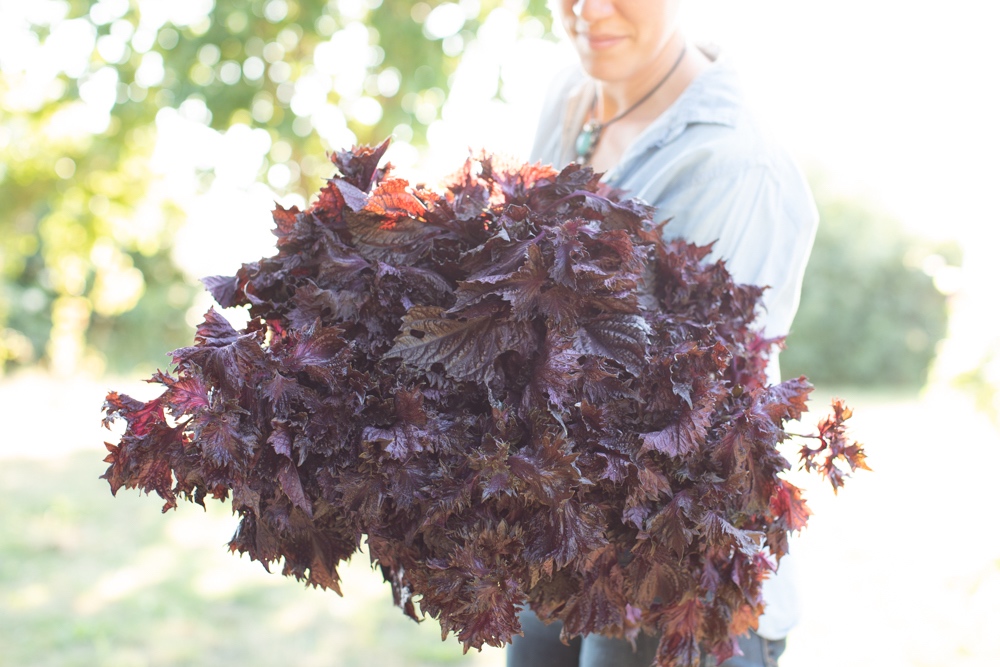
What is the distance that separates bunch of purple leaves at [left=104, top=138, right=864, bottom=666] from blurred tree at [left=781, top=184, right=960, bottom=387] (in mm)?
9689

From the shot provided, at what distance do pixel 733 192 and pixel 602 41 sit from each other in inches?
15.2

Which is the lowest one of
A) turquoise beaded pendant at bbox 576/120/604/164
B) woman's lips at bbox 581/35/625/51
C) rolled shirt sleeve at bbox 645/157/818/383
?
rolled shirt sleeve at bbox 645/157/818/383

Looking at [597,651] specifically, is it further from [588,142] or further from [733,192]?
[588,142]

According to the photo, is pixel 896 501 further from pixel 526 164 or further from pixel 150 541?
pixel 526 164

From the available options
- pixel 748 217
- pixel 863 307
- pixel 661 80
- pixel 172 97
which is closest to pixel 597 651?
pixel 748 217

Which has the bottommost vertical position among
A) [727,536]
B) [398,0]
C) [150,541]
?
[727,536]

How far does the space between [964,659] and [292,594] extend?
3.01 meters

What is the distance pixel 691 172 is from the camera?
1438mm

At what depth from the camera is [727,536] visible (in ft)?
3.58

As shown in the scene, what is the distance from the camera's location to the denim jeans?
58.8 inches

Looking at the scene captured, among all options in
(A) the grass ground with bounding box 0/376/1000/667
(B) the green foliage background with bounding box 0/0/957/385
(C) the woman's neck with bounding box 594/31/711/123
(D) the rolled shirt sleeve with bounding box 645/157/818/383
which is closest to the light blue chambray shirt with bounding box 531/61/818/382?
(D) the rolled shirt sleeve with bounding box 645/157/818/383

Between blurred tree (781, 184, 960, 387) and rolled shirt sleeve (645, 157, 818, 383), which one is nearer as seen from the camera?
rolled shirt sleeve (645, 157, 818, 383)

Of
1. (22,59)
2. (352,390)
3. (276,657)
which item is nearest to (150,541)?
(276,657)

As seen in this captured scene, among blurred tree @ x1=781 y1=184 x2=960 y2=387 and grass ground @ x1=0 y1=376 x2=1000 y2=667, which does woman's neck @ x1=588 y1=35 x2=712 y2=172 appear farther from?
blurred tree @ x1=781 y1=184 x2=960 y2=387
